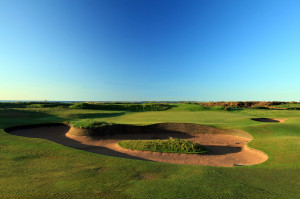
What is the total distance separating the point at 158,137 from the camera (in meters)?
15.0

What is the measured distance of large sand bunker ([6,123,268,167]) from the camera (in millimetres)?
9348

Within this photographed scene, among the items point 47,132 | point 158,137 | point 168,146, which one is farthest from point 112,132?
point 47,132

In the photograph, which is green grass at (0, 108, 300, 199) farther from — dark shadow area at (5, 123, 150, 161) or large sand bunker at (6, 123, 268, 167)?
dark shadow area at (5, 123, 150, 161)

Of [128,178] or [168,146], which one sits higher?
[128,178]

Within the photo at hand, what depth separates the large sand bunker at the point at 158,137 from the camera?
9.35m

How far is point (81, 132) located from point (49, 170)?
31.9ft

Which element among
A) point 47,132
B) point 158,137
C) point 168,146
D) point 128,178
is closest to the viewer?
point 128,178

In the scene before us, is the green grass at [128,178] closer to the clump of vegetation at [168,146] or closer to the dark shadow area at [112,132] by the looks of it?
the clump of vegetation at [168,146]

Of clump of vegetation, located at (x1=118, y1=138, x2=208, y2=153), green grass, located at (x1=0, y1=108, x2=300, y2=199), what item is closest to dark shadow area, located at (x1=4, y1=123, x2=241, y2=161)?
clump of vegetation, located at (x1=118, y1=138, x2=208, y2=153)

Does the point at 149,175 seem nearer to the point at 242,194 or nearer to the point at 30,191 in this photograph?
the point at 242,194

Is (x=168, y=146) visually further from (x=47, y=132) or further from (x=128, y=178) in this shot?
(x=47, y=132)

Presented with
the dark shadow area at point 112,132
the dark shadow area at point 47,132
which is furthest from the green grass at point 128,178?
the dark shadow area at point 112,132

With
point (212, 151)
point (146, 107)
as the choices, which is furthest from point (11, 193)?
point (146, 107)

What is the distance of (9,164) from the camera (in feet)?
18.7
